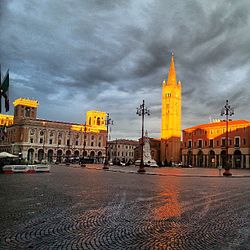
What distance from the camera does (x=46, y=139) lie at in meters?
112

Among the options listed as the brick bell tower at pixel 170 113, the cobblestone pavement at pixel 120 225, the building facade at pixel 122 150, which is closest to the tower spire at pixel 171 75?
the brick bell tower at pixel 170 113

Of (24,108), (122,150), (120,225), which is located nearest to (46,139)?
(24,108)

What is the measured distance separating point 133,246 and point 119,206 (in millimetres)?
4849

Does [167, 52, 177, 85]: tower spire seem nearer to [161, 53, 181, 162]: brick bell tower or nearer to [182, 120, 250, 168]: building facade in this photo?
[161, 53, 181, 162]: brick bell tower

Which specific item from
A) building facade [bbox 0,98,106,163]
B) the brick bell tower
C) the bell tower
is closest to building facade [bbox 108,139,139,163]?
building facade [bbox 0,98,106,163]

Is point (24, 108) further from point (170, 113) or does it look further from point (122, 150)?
point (170, 113)

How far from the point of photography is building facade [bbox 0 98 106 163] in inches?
4247

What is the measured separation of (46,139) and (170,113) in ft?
163

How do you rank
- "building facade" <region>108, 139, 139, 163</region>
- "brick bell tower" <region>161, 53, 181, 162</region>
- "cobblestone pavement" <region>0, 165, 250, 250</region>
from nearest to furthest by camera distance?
1. "cobblestone pavement" <region>0, 165, 250, 250</region>
2. "brick bell tower" <region>161, 53, 181, 162</region>
3. "building facade" <region>108, 139, 139, 163</region>

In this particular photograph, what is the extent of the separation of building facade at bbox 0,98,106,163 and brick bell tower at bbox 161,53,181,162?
89.2ft

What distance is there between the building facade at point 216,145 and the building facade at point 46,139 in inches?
1462

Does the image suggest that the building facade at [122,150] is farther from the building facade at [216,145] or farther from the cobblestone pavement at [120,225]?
the cobblestone pavement at [120,225]

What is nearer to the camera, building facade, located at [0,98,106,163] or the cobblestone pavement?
the cobblestone pavement

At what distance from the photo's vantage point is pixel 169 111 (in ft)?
378
